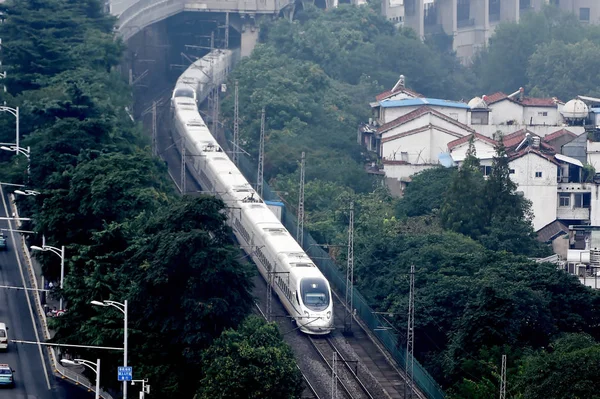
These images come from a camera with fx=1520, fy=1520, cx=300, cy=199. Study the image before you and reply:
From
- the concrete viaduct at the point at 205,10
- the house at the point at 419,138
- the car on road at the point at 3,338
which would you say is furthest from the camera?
the concrete viaduct at the point at 205,10

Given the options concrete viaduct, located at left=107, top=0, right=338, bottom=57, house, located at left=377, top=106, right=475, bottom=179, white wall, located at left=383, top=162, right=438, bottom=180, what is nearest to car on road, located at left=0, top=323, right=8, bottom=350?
white wall, located at left=383, top=162, right=438, bottom=180

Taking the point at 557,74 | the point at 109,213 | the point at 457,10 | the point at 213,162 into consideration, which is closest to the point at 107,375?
the point at 109,213

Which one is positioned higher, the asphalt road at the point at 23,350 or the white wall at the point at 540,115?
the white wall at the point at 540,115

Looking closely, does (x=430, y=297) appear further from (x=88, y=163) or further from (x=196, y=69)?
(x=196, y=69)

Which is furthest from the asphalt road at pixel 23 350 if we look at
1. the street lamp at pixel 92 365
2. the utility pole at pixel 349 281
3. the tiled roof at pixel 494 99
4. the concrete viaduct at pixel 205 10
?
the tiled roof at pixel 494 99

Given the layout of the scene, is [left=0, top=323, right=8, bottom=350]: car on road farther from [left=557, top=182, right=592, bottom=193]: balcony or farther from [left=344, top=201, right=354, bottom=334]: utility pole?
[left=557, top=182, right=592, bottom=193]: balcony

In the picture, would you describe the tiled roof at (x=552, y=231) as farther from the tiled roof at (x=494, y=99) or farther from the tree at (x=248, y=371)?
the tree at (x=248, y=371)

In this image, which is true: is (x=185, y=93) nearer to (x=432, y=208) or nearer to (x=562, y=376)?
(x=432, y=208)
